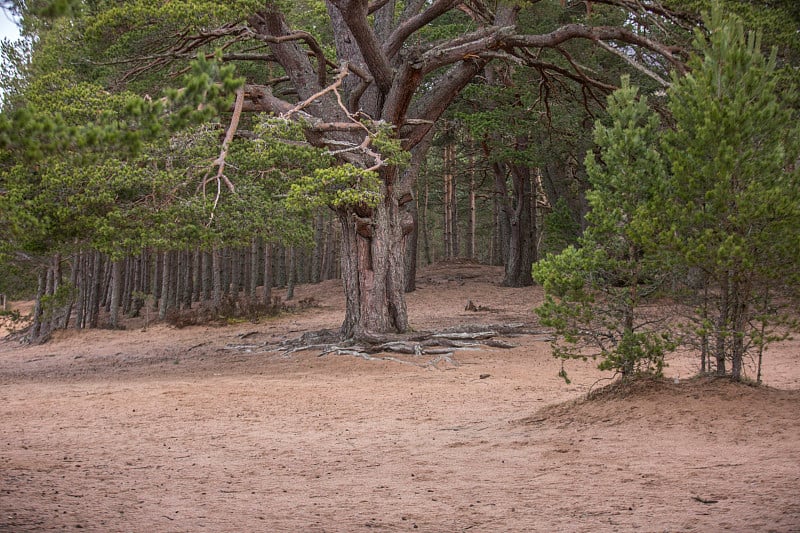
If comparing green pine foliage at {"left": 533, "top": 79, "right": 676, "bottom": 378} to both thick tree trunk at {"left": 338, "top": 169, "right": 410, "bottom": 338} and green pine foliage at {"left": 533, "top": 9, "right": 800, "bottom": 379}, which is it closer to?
green pine foliage at {"left": 533, "top": 9, "right": 800, "bottom": 379}

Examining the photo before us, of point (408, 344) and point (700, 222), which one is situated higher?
point (700, 222)

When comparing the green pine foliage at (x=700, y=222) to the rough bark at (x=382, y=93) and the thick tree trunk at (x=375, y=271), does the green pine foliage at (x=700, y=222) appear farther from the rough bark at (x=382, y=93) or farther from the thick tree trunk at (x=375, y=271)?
the thick tree trunk at (x=375, y=271)

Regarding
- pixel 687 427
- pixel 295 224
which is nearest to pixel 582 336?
pixel 687 427

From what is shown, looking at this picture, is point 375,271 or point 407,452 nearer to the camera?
point 407,452

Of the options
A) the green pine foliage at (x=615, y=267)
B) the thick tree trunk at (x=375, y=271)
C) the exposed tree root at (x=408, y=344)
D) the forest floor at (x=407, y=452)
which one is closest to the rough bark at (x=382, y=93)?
the thick tree trunk at (x=375, y=271)

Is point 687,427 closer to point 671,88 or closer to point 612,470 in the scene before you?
point 612,470

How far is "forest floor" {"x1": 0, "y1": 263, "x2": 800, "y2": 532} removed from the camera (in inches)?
190

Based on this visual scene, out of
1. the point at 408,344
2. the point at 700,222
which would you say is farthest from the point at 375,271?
the point at 700,222

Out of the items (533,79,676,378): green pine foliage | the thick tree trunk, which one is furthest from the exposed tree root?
(533,79,676,378): green pine foliage

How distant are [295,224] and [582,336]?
919cm

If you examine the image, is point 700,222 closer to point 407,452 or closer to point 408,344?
point 407,452

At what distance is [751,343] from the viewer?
724cm

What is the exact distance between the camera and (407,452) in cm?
695

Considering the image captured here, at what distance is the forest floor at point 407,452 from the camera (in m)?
4.82
